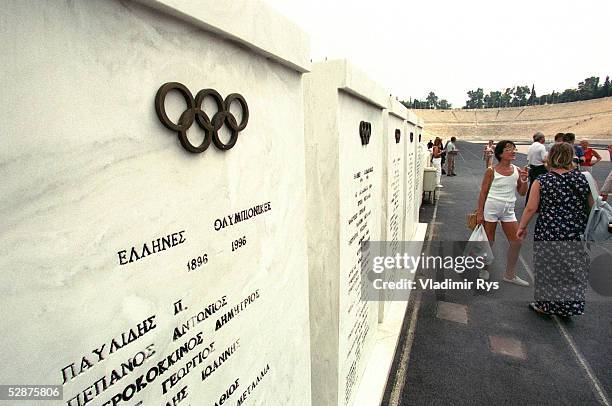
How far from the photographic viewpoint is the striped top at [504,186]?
4.29 meters

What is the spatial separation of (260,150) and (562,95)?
103 metres

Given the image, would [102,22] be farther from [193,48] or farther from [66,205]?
[66,205]

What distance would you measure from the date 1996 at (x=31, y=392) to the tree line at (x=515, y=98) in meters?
89.6

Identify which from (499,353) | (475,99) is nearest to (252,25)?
(499,353)

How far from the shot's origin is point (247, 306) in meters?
1.23

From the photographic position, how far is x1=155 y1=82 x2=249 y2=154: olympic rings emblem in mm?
819

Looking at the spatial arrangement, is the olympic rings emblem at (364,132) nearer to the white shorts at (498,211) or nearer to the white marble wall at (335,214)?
the white marble wall at (335,214)

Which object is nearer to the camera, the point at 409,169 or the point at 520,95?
the point at 409,169

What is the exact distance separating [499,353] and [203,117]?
12.1 feet

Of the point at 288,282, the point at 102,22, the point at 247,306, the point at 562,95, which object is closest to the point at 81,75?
the point at 102,22

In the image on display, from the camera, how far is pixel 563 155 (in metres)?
3.52

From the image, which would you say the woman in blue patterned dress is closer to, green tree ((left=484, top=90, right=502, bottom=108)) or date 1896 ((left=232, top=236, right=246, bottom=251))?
date 1896 ((left=232, top=236, right=246, bottom=251))

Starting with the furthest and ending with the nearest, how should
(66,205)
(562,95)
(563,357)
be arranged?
(562,95) < (563,357) < (66,205)

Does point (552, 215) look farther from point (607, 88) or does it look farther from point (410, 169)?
point (607, 88)
